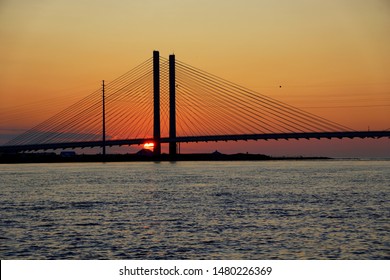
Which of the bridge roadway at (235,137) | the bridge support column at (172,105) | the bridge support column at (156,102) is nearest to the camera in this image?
the bridge roadway at (235,137)

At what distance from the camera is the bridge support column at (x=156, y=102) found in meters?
79.3

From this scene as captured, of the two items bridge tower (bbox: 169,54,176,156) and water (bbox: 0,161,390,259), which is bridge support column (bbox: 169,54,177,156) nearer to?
bridge tower (bbox: 169,54,176,156)

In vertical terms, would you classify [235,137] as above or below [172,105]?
below

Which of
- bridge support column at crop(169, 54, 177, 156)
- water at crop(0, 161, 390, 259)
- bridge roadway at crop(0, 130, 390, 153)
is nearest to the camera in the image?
water at crop(0, 161, 390, 259)

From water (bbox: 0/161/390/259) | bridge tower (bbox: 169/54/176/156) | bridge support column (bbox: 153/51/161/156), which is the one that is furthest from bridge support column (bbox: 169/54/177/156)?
water (bbox: 0/161/390/259)

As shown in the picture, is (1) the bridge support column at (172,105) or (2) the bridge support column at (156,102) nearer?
(2) the bridge support column at (156,102)

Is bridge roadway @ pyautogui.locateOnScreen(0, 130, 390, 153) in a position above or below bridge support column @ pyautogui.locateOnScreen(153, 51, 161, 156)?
below

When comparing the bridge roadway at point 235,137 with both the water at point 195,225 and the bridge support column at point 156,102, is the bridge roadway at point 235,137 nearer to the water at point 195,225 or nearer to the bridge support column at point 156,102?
the bridge support column at point 156,102

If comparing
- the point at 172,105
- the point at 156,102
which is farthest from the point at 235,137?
the point at 156,102

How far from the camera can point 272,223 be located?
24094mm

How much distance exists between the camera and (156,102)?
8275 centimetres

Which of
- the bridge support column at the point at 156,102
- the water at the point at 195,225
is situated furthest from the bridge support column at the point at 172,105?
the water at the point at 195,225

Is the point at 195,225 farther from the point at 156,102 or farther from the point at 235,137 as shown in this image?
the point at 156,102

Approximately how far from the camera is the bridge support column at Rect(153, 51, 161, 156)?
260 ft
